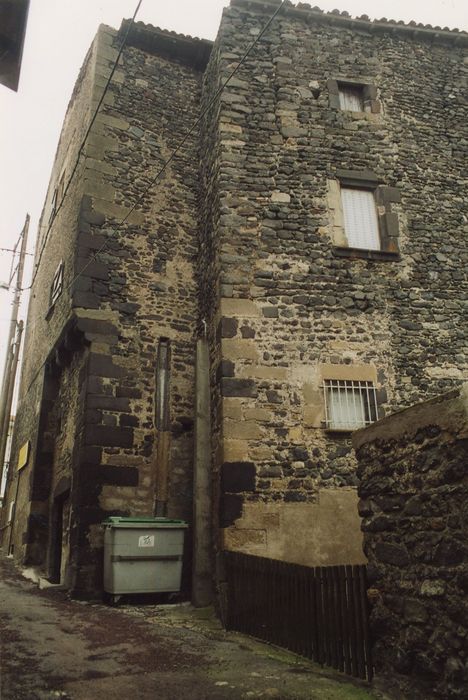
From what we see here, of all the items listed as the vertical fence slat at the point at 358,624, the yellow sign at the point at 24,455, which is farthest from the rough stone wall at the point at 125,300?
the vertical fence slat at the point at 358,624

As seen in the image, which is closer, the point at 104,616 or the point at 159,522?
the point at 104,616

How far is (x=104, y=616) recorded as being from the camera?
618 cm

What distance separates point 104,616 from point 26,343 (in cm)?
1108

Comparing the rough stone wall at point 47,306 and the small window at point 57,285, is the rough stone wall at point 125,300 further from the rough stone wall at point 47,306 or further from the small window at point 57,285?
the small window at point 57,285

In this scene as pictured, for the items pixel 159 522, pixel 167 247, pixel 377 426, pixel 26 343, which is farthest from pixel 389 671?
pixel 26 343

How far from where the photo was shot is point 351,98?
9.76 meters

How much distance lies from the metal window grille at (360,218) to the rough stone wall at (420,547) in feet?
17.3

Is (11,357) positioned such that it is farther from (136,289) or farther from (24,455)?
(136,289)

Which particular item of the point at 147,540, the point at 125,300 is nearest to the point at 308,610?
the point at 147,540

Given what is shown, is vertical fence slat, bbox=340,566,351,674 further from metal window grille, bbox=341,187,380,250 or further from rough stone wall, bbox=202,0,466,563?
metal window grille, bbox=341,187,380,250

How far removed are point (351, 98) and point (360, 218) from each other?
8.26 ft

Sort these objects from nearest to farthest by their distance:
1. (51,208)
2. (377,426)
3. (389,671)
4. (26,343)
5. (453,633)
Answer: (453,633)
(389,671)
(377,426)
(51,208)
(26,343)

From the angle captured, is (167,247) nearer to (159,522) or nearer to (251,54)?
(251,54)

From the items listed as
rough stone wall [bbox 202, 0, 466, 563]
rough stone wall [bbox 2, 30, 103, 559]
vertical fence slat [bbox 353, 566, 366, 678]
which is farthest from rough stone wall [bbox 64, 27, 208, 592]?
vertical fence slat [bbox 353, 566, 366, 678]
